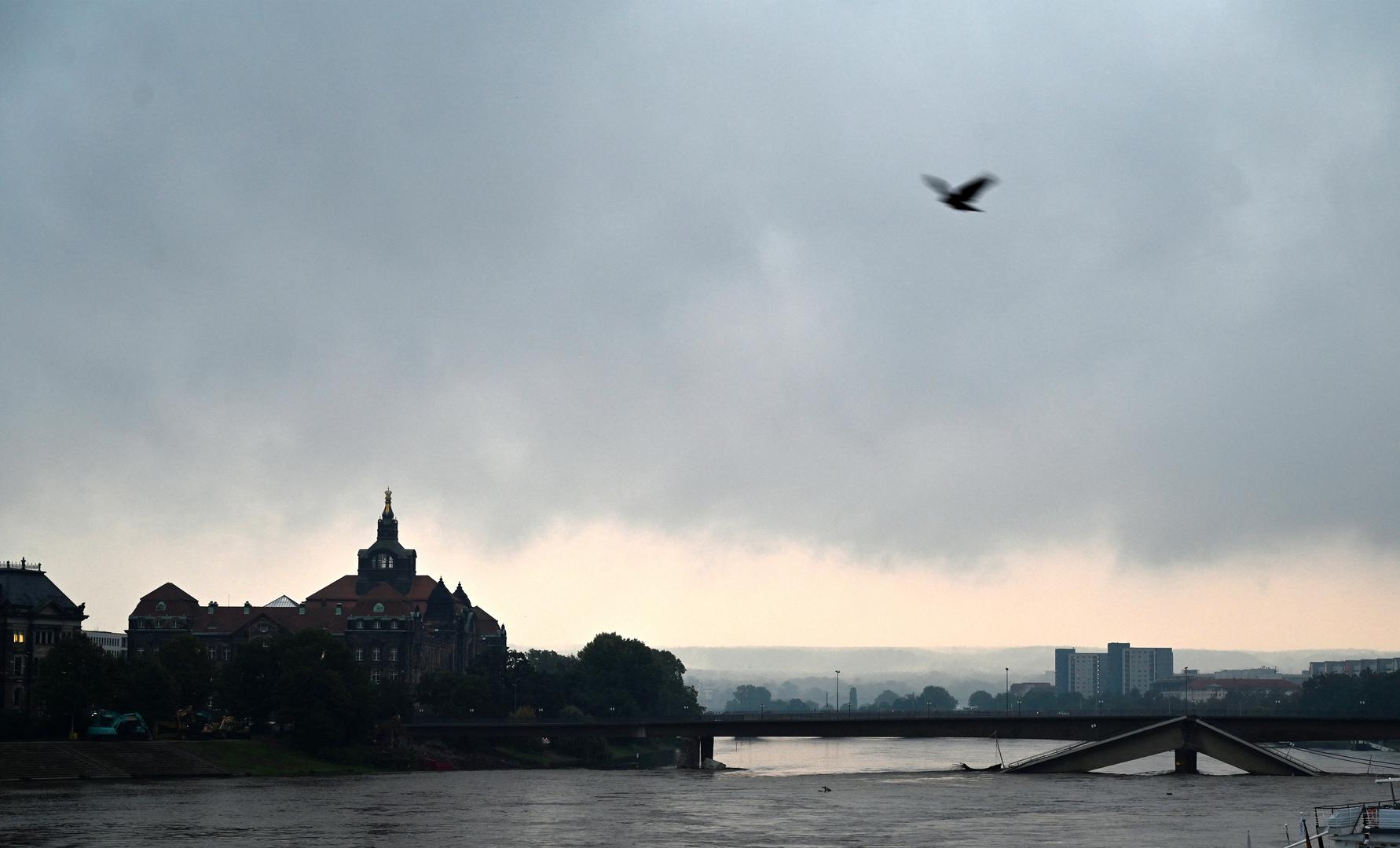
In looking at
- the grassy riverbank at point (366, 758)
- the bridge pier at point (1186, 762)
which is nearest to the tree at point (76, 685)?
the grassy riverbank at point (366, 758)

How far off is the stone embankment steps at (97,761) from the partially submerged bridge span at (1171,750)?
260 feet

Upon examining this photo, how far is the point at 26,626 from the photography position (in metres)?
179

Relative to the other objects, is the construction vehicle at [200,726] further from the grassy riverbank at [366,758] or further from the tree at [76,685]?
the tree at [76,685]

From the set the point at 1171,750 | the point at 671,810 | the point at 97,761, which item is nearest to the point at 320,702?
the point at 97,761

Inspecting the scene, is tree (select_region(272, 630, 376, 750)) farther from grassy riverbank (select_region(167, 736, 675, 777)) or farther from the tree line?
grassy riverbank (select_region(167, 736, 675, 777))

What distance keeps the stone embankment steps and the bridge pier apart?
9209 cm

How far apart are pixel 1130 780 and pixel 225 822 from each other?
277 feet

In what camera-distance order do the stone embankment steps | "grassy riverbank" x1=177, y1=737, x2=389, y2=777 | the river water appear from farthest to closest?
"grassy riverbank" x1=177, y1=737, x2=389, y2=777, the stone embankment steps, the river water

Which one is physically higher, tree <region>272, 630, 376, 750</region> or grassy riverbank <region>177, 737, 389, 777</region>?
tree <region>272, 630, 376, 750</region>

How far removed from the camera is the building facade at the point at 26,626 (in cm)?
17612

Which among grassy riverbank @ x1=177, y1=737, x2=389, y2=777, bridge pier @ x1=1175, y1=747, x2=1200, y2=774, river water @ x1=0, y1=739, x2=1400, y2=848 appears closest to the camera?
river water @ x1=0, y1=739, x2=1400, y2=848

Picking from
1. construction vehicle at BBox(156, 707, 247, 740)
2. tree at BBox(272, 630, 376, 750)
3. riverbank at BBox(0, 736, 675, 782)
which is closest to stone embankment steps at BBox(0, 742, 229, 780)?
riverbank at BBox(0, 736, 675, 782)

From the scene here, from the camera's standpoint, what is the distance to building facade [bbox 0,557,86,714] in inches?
6934

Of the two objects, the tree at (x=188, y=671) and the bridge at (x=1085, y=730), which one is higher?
the tree at (x=188, y=671)
